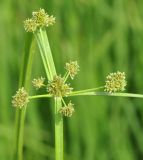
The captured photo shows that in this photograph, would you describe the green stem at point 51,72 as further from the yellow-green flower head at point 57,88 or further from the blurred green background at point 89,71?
the blurred green background at point 89,71

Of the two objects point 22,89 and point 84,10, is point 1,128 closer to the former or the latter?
point 84,10

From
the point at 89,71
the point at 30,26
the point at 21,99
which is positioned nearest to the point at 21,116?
the point at 21,99

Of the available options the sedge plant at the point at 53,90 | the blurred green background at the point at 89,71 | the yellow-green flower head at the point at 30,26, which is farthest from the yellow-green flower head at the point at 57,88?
the blurred green background at the point at 89,71

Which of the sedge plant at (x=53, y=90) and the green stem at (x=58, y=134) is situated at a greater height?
the sedge plant at (x=53, y=90)

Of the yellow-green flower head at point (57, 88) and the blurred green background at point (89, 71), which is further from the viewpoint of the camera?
the blurred green background at point (89, 71)

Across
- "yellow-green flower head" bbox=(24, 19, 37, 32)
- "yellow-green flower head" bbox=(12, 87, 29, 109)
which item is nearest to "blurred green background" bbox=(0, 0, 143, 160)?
"yellow-green flower head" bbox=(24, 19, 37, 32)

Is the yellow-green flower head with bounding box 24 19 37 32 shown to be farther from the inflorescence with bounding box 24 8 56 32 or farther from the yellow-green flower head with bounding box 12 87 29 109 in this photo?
the yellow-green flower head with bounding box 12 87 29 109

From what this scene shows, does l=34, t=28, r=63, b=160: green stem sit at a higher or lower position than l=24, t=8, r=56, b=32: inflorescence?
lower

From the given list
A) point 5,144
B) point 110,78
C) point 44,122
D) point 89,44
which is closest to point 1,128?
point 5,144
